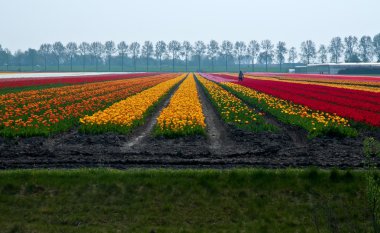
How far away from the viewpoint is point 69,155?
13.4 m

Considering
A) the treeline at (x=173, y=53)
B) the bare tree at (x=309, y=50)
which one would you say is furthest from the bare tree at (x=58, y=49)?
the bare tree at (x=309, y=50)

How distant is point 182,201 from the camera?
9875mm

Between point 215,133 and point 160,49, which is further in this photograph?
point 160,49

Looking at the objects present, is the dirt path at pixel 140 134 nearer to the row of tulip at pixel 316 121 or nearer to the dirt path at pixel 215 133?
the dirt path at pixel 215 133

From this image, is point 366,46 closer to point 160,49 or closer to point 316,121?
point 160,49

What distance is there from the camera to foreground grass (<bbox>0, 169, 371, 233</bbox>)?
894cm

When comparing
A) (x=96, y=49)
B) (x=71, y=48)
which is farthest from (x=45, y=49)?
(x=96, y=49)

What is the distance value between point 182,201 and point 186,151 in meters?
4.00

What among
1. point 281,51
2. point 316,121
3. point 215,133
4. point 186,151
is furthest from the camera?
point 281,51

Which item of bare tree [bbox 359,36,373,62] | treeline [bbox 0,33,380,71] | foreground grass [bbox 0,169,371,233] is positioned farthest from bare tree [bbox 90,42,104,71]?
foreground grass [bbox 0,169,371,233]

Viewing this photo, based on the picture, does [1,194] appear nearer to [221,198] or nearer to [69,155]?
[69,155]

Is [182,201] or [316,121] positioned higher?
[316,121]

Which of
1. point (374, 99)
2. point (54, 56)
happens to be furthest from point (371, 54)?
point (374, 99)

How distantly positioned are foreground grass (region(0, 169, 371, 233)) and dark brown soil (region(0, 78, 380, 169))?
1395mm
